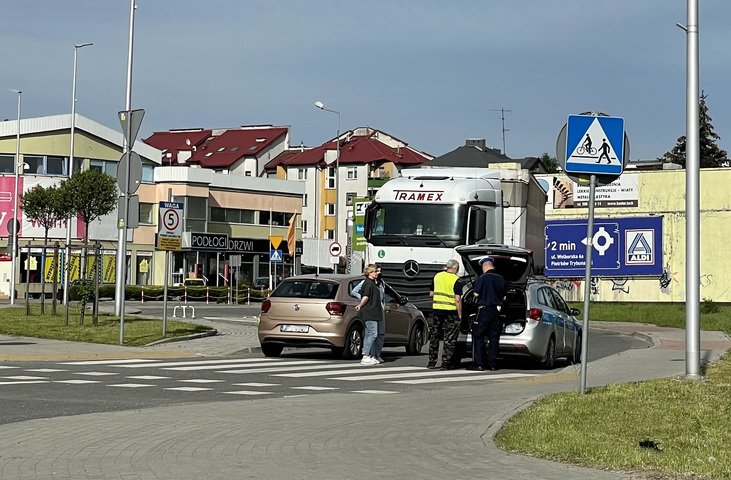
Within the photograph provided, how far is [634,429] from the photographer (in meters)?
11.2

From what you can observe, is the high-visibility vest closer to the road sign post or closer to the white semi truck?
the road sign post

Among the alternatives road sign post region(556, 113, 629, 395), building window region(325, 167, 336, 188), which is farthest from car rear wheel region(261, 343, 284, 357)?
building window region(325, 167, 336, 188)

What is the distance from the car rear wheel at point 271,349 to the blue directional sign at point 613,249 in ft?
156

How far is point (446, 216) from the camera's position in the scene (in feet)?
98.0

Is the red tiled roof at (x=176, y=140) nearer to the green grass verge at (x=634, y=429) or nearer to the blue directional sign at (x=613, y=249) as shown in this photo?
the blue directional sign at (x=613, y=249)

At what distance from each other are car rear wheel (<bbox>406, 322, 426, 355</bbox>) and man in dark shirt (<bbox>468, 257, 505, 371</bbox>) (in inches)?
192

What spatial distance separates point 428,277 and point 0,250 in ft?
155

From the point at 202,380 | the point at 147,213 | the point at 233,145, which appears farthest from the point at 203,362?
the point at 233,145

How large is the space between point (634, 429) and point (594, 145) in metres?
3.79

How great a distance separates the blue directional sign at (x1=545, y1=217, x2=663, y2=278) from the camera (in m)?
69.2

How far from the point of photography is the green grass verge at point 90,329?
2538 cm

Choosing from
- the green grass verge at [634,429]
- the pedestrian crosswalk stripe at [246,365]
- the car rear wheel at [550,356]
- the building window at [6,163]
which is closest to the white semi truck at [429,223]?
the car rear wheel at [550,356]

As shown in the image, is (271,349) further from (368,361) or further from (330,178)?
(330,178)

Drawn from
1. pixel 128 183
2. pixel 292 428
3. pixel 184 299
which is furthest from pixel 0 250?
pixel 292 428
